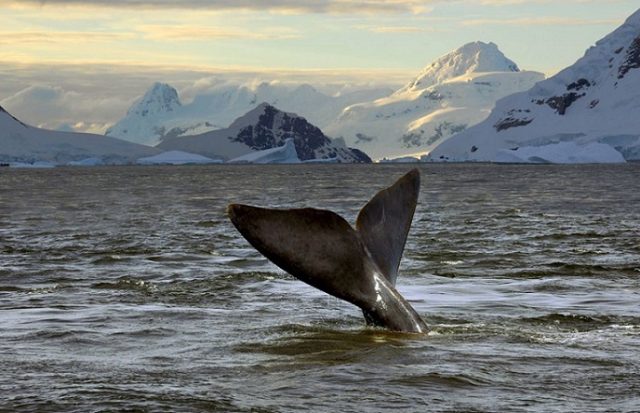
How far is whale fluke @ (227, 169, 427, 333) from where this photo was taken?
9656 mm

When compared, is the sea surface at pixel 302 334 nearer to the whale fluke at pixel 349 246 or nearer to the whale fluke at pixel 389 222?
the whale fluke at pixel 349 246

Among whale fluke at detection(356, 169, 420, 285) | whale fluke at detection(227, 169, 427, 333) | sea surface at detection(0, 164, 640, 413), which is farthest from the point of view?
whale fluke at detection(356, 169, 420, 285)

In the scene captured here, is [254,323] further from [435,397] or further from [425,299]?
[435,397]

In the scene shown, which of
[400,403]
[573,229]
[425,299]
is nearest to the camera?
[400,403]

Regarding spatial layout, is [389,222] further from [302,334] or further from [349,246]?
[302,334]

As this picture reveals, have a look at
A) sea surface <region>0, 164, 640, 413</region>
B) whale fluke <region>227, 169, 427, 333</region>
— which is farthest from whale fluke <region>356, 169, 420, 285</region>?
sea surface <region>0, 164, 640, 413</region>

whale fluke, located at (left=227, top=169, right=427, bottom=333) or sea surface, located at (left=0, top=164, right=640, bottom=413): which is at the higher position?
whale fluke, located at (left=227, top=169, right=427, bottom=333)

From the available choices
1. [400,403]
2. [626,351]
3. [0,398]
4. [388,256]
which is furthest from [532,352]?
[0,398]

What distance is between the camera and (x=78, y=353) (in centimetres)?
1029

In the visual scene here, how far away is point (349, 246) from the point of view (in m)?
10.3

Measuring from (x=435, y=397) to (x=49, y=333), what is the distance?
14.4ft

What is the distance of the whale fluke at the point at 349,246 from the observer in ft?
31.7

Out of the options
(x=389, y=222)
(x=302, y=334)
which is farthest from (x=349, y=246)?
(x=302, y=334)

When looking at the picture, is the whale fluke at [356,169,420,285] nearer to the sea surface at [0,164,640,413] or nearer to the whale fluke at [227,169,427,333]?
the whale fluke at [227,169,427,333]
